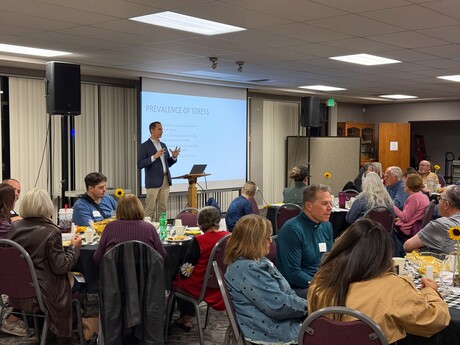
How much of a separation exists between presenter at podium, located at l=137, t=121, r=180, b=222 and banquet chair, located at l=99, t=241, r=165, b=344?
4456 millimetres

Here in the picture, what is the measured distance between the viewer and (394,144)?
1481 centimetres

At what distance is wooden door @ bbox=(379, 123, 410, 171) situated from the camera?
14.8m

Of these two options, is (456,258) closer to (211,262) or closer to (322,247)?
(322,247)

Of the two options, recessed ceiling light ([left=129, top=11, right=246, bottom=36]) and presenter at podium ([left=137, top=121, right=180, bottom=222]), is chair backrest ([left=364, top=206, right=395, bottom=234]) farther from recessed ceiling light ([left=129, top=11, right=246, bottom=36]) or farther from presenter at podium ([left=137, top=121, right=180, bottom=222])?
presenter at podium ([left=137, top=121, right=180, bottom=222])

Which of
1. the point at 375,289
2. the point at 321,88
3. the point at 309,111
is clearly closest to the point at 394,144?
the point at 309,111

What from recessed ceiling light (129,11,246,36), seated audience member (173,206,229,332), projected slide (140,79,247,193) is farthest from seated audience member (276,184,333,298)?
projected slide (140,79,247,193)

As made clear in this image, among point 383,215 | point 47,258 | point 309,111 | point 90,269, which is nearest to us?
point 47,258

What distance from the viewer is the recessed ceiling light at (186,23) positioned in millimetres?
5152

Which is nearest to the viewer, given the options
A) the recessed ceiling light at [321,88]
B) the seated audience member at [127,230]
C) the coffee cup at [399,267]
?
the coffee cup at [399,267]

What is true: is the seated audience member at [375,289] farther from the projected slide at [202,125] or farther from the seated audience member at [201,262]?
the projected slide at [202,125]

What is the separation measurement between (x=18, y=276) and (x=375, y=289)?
2.51m

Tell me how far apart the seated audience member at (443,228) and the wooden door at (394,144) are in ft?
36.3

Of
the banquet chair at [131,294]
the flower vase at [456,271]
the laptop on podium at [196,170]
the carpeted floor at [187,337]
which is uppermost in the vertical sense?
the laptop on podium at [196,170]

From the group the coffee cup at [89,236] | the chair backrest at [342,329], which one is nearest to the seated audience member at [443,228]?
the chair backrest at [342,329]
